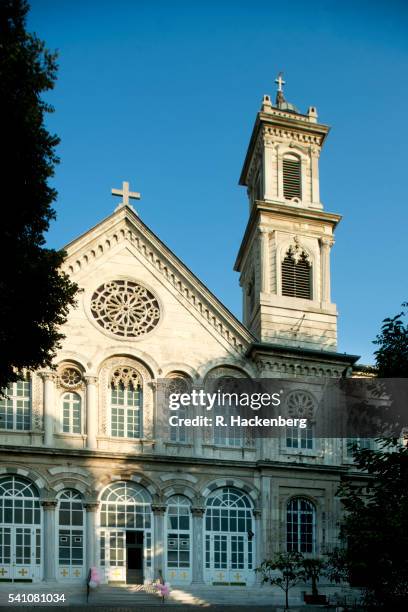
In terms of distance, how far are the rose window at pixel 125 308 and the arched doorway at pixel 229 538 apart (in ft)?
25.3

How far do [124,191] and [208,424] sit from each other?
1113 cm

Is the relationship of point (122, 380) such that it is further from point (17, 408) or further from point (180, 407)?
point (17, 408)

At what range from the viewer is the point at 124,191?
1634 inches

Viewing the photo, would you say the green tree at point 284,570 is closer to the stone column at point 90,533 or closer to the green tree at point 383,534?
the stone column at point 90,533

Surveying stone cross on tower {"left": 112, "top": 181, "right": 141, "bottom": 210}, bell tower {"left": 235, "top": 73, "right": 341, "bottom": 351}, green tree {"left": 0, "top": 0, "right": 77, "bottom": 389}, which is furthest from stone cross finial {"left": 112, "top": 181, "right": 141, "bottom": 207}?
green tree {"left": 0, "top": 0, "right": 77, "bottom": 389}

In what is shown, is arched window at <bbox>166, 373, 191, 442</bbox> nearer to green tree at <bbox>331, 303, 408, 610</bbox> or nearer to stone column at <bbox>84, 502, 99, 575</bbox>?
stone column at <bbox>84, 502, 99, 575</bbox>

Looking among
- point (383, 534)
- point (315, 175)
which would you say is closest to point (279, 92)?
point (315, 175)

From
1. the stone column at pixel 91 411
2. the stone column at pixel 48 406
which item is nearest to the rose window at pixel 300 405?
the stone column at pixel 91 411

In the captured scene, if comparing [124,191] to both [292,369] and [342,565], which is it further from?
[342,565]

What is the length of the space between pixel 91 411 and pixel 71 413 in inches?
32.7

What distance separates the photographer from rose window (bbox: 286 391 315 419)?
40.8 meters

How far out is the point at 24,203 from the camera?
78.8 feet

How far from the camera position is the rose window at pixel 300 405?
40812 millimetres

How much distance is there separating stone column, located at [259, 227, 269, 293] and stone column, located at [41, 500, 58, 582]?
45.8ft
